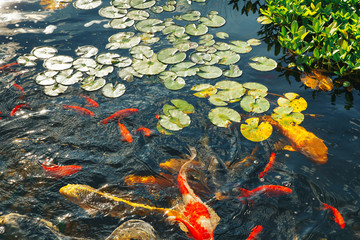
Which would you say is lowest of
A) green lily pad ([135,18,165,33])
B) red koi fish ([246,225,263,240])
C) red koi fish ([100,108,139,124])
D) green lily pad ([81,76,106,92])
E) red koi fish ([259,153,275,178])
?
red koi fish ([246,225,263,240])

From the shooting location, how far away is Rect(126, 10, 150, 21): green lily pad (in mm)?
4570

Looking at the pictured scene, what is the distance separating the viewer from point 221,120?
310 cm

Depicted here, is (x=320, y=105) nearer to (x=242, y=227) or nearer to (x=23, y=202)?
(x=242, y=227)

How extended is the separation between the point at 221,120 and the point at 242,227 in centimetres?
111

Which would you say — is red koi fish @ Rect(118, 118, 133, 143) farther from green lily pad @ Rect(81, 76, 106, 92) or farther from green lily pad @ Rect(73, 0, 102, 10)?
green lily pad @ Rect(73, 0, 102, 10)

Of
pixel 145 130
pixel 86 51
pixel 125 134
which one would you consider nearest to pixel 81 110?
pixel 125 134

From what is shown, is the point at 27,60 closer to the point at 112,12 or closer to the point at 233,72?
the point at 112,12

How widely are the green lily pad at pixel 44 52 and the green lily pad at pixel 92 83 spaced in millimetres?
748

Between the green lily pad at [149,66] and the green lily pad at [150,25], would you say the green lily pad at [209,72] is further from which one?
the green lily pad at [150,25]

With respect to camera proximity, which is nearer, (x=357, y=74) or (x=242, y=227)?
(x=242, y=227)

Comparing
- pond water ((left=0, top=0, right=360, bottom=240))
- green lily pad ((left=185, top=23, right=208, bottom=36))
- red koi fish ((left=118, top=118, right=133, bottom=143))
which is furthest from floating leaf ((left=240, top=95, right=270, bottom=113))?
green lily pad ((left=185, top=23, right=208, bottom=36))

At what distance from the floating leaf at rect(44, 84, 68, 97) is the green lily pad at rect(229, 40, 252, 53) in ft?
6.83

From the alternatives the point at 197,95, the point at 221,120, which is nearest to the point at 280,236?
the point at 221,120

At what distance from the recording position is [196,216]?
7.59 ft
